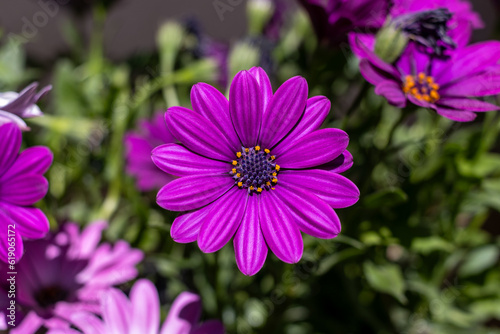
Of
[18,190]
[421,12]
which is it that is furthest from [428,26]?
[18,190]

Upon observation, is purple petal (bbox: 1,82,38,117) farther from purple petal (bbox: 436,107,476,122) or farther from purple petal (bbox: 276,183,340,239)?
purple petal (bbox: 436,107,476,122)

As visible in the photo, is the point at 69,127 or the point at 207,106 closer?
the point at 207,106

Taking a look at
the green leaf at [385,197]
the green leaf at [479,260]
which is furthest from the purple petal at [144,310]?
the green leaf at [479,260]

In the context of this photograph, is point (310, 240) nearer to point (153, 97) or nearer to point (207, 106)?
point (207, 106)

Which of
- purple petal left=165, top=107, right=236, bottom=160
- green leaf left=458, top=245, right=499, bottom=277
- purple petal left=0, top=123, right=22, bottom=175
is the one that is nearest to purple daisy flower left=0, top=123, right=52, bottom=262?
purple petal left=0, top=123, right=22, bottom=175

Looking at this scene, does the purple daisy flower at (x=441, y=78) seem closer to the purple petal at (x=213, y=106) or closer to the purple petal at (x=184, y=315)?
the purple petal at (x=213, y=106)

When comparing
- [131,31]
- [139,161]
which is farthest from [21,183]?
[131,31]
